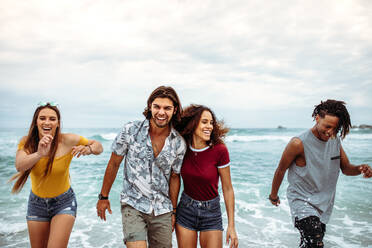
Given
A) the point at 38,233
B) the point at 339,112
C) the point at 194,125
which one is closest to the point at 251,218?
the point at 339,112

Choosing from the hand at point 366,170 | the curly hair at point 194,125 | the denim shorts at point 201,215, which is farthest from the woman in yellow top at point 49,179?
the hand at point 366,170

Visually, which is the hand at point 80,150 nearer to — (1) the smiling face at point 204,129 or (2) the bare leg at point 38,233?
(2) the bare leg at point 38,233

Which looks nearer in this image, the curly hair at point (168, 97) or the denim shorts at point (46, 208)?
the curly hair at point (168, 97)

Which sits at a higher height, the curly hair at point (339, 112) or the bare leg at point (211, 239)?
the curly hair at point (339, 112)

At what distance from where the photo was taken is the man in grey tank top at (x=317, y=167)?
3479mm

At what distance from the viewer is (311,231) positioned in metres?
3.41

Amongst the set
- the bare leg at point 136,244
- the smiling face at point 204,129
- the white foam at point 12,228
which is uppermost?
the smiling face at point 204,129

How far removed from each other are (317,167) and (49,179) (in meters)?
3.43

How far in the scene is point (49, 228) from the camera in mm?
3564

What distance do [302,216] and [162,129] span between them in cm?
207

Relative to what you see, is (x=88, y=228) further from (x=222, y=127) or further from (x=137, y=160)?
(x=222, y=127)

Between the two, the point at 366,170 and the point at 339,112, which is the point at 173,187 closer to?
the point at 339,112

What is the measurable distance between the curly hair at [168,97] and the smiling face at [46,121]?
1159 mm

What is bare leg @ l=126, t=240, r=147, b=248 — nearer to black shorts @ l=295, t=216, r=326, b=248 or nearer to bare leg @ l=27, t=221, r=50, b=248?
bare leg @ l=27, t=221, r=50, b=248
